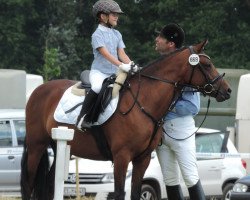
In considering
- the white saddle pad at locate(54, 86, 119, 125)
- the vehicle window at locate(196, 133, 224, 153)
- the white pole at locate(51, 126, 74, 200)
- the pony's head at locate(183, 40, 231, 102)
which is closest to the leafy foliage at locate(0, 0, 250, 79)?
the vehicle window at locate(196, 133, 224, 153)

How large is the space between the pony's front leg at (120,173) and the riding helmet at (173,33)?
4.87 ft

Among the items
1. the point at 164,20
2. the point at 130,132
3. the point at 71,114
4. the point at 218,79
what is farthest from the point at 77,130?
the point at 164,20

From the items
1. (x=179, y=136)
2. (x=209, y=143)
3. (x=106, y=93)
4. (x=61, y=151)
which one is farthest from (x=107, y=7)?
(x=209, y=143)

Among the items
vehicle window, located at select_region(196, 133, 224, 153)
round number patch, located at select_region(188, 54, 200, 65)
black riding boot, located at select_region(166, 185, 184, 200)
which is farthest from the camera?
vehicle window, located at select_region(196, 133, 224, 153)

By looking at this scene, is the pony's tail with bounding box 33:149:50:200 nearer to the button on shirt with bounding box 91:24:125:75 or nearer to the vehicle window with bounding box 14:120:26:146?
the button on shirt with bounding box 91:24:125:75

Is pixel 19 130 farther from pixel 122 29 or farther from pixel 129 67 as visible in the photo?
pixel 122 29

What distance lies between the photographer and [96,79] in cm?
1100

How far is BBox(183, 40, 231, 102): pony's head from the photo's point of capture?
10.6m

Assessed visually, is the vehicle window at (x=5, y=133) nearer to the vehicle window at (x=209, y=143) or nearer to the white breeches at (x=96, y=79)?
the vehicle window at (x=209, y=143)

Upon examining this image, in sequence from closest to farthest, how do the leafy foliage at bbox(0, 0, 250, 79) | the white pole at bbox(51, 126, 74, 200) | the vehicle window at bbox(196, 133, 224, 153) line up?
the white pole at bbox(51, 126, 74, 200) → the vehicle window at bbox(196, 133, 224, 153) → the leafy foliage at bbox(0, 0, 250, 79)

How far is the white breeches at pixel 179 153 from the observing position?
10.8 meters

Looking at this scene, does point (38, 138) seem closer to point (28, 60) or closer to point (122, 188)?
point (122, 188)

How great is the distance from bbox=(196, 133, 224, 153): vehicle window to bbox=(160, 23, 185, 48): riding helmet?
24.2 feet

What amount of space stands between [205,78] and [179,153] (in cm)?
91
